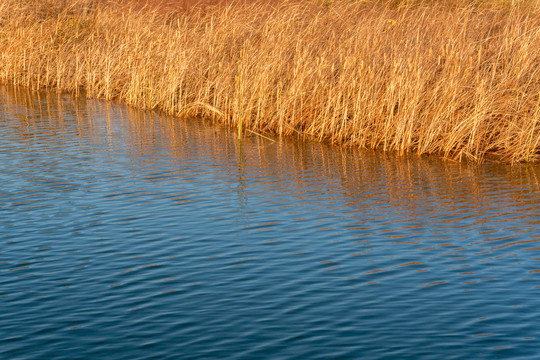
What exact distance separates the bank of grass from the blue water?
692mm

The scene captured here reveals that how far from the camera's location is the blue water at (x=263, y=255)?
221 inches

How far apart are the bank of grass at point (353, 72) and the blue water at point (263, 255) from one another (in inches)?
27.3

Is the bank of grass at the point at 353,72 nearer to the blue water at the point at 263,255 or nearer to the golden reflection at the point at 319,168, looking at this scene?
the golden reflection at the point at 319,168

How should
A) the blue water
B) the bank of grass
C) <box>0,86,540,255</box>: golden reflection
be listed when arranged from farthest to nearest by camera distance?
the bank of grass < <box>0,86,540,255</box>: golden reflection < the blue water

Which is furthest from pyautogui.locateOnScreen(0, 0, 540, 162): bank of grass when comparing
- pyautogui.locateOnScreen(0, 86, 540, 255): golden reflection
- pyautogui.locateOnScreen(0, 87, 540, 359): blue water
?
pyautogui.locateOnScreen(0, 87, 540, 359): blue water

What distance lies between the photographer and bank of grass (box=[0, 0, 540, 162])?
40.1 feet

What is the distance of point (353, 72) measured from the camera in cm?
1311

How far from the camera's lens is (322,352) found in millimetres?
5371

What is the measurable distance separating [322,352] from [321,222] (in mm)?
3346

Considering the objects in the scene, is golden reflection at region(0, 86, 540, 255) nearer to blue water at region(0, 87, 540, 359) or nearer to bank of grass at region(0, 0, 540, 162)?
blue water at region(0, 87, 540, 359)

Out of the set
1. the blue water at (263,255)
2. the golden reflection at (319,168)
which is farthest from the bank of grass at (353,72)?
the blue water at (263,255)

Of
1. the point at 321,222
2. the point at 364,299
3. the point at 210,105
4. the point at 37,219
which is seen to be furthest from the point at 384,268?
the point at 210,105

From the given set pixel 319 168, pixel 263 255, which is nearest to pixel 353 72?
pixel 319 168

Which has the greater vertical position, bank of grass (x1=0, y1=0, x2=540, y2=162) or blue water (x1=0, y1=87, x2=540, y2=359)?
bank of grass (x1=0, y1=0, x2=540, y2=162)
